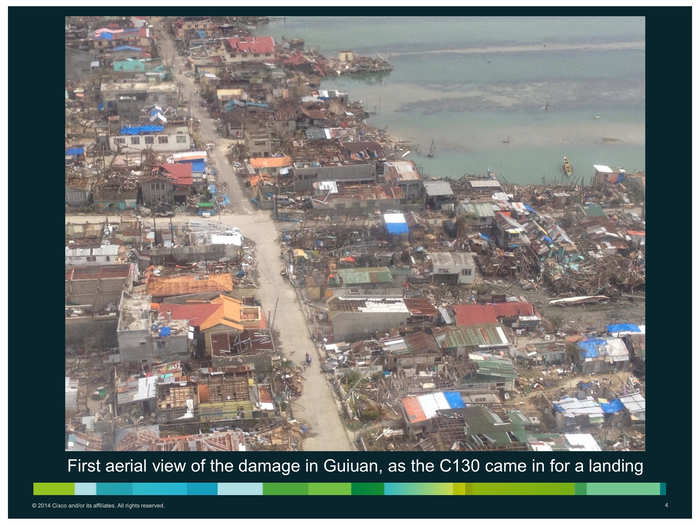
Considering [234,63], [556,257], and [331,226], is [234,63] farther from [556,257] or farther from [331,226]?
[556,257]

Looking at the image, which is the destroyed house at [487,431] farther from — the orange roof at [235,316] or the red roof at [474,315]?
the orange roof at [235,316]

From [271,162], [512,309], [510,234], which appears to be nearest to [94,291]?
[512,309]

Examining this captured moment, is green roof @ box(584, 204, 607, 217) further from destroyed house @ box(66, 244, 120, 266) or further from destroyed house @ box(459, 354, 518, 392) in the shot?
destroyed house @ box(66, 244, 120, 266)

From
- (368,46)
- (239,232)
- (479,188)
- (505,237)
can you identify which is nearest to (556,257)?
(505,237)

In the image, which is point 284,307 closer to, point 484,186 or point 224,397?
point 224,397

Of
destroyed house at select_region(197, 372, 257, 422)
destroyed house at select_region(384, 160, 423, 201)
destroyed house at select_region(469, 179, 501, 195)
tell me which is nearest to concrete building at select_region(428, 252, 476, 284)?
destroyed house at select_region(384, 160, 423, 201)

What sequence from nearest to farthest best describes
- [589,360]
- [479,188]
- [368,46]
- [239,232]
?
1. [589,360]
2. [239,232]
3. [479,188]
4. [368,46]

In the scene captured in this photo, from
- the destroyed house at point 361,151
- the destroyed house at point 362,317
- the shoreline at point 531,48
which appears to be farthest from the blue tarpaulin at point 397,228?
the shoreline at point 531,48
